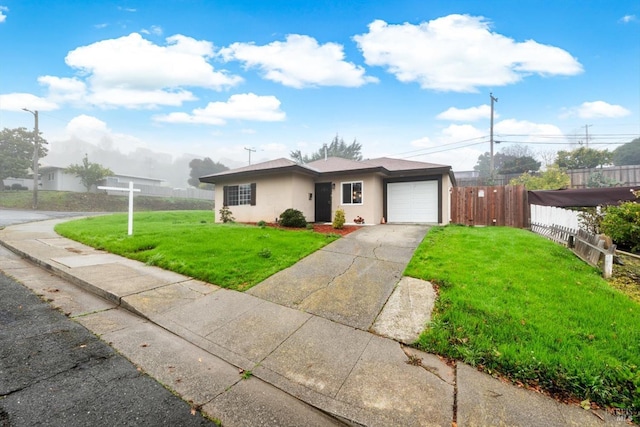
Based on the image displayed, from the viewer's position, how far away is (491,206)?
11.7m

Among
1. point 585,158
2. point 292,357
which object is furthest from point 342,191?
point 585,158

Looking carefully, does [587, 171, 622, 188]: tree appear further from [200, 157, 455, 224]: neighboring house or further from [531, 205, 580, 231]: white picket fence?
[200, 157, 455, 224]: neighboring house

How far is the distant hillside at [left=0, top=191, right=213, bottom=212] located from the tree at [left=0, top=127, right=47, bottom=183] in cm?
546

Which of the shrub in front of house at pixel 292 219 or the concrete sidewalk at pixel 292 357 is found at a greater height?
the shrub in front of house at pixel 292 219

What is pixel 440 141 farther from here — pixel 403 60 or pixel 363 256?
pixel 363 256

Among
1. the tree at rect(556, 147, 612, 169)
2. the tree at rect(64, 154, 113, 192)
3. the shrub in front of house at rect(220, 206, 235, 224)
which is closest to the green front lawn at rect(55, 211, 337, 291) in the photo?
the shrub in front of house at rect(220, 206, 235, 224)

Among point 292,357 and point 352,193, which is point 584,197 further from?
point 292,357

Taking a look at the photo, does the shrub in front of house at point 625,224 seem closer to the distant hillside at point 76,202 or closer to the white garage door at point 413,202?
the white garage door at point 413,202

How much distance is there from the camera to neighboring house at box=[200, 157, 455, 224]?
12.0 metres

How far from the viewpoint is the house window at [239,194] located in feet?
42.1

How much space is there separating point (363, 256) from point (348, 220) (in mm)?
6145

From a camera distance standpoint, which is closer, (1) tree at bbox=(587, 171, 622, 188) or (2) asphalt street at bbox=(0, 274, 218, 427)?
(2) asphalt street at bbox=(0, 274, 218, 427)

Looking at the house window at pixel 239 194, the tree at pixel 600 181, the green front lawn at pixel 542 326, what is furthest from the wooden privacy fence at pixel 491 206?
the tree at pixel 600 181

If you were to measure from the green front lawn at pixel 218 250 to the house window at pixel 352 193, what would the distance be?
4112mm
